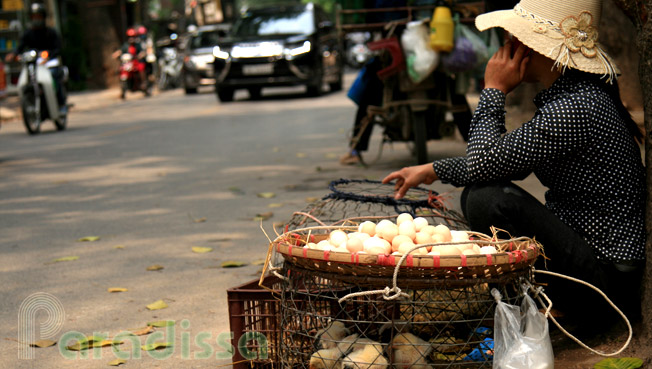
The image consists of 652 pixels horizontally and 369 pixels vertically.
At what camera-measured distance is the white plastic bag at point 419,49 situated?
6.54 meters

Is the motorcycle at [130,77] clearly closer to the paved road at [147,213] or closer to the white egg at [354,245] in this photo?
the paved road at [147,213]

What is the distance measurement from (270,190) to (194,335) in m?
3.58

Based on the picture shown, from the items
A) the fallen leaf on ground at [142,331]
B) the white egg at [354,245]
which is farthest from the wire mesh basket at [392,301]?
the fallen leaf on ground at [142,331]

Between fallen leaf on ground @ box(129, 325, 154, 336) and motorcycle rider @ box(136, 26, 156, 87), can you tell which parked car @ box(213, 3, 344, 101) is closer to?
motorcycle rider @ box(136, 26, 156, 87)

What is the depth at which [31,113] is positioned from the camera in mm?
12422

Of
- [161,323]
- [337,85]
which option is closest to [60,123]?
[337,85]

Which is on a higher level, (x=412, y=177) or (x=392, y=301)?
(x=412, y=177)

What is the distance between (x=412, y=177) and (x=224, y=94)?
48.9ft

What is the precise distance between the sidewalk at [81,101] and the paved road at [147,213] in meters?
3.68

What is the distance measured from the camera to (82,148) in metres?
10.5

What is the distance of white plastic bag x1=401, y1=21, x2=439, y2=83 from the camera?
6.54 metres

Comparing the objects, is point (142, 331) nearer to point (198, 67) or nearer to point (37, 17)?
point (37, 17)

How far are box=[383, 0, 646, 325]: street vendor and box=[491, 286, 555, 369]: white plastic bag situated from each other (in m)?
0.45

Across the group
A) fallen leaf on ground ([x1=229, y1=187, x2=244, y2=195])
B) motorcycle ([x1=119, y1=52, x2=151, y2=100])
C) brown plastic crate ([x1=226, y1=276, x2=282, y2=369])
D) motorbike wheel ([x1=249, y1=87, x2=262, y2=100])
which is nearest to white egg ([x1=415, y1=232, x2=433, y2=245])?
brown plastic crate ([x1=226, y1=276, x2=282, y2=369])
